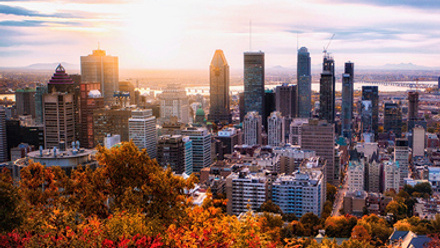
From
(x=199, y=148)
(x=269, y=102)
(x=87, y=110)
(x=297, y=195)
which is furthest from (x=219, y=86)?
(x=297, y=195)

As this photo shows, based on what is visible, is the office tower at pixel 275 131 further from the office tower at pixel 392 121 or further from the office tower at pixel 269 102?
the office tower at pixel 269 102

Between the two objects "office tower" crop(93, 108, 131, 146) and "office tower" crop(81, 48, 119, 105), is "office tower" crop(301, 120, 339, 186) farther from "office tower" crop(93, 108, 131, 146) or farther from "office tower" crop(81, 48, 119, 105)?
"office tower" crop(81, 48, 119, 105)

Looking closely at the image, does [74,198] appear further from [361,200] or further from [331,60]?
[331,60]

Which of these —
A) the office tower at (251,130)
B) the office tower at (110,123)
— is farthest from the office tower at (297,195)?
the office tower at (251,130)

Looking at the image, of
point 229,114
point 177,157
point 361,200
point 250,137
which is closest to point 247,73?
point 229,114

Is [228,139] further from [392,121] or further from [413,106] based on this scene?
[413,106]

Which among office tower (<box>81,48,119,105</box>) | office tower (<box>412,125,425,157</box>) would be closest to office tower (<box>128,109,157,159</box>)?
office tower (<box>412,125,425,157</box>)
